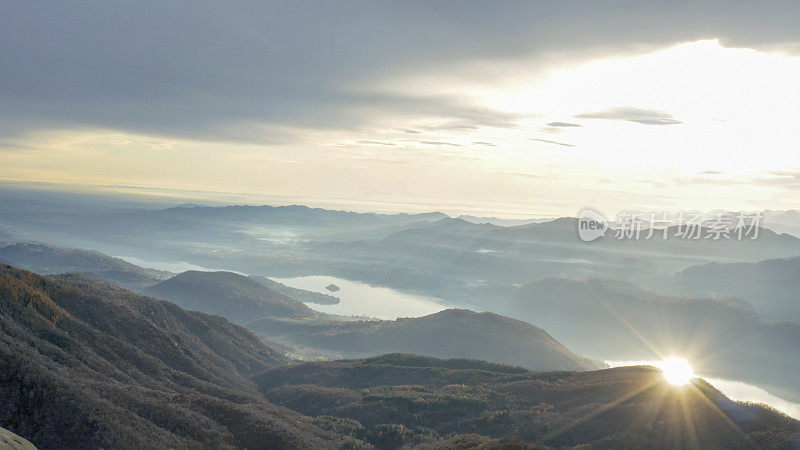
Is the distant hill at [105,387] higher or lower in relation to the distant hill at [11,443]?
lower

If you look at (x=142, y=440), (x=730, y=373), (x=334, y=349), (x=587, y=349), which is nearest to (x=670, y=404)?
(x=142, y=440)

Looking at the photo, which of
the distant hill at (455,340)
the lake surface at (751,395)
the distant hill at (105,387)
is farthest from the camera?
the lake surface at (751,395)

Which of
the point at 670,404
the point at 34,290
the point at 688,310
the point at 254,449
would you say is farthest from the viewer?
the point at 688,310

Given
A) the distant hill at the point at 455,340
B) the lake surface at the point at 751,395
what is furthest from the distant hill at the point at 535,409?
the lake surface at the point at 751,395

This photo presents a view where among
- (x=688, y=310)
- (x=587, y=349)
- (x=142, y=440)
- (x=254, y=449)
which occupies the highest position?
(x=142, y=440)

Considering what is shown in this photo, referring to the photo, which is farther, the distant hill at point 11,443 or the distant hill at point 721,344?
the distant hill at point 721,344

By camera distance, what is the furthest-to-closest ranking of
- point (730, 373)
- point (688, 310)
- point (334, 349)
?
point (688, 310) < point (730, 373) < point (334, 349)

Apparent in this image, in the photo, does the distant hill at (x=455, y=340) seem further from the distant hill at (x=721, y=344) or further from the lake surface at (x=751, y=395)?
the distant hill at (x=721, y=344)

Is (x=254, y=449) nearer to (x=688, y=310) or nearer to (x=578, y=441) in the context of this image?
(x=578, y=441)
